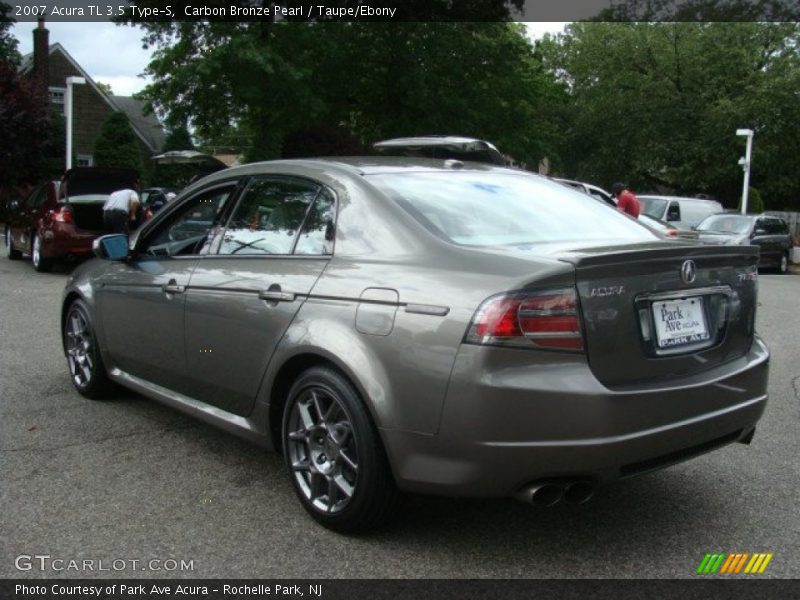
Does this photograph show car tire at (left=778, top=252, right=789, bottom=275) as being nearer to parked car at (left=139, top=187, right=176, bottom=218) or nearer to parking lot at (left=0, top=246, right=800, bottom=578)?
parked car at (left=139, top=187, right=176, bottom=218)

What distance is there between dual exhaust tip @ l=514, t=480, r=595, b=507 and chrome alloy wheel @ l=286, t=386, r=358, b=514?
0.70m

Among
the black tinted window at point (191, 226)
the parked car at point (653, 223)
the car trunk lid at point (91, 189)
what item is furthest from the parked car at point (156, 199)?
the black tinted window at point (191, 226)

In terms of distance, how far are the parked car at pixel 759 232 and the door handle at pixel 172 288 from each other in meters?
16.1

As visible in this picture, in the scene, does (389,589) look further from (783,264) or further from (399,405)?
(783,264)

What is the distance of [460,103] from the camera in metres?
24.4

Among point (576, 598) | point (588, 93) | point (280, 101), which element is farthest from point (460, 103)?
point (576, 598)

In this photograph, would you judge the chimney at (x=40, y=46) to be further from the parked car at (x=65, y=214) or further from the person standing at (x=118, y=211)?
the person standing at (x=118, y=211)

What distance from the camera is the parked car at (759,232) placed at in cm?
1952

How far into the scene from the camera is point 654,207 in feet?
66.8

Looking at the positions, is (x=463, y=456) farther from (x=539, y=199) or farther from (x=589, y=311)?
(x=539, y=199)

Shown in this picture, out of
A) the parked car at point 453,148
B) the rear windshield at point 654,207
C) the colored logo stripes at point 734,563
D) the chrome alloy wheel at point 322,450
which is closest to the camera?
the colored logo stripes at point 734,563

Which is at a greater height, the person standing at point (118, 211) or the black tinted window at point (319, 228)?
the black tinted window at point (319, 228)

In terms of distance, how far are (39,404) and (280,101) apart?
16951mm

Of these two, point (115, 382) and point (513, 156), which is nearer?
point (115, 382)
